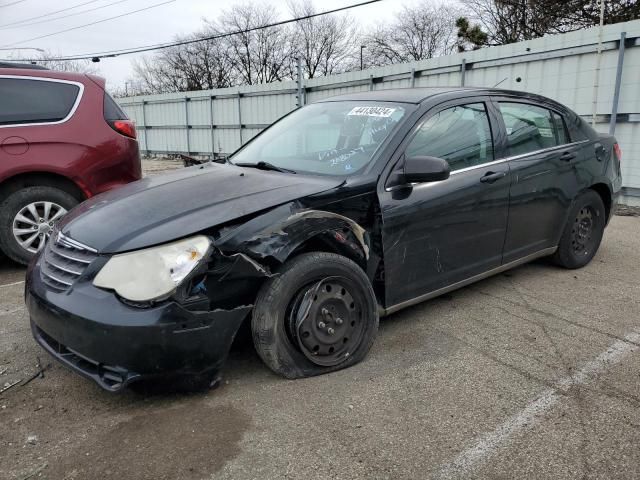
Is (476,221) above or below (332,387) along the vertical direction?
above

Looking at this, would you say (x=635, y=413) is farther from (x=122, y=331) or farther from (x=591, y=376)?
(x=122, y=331)

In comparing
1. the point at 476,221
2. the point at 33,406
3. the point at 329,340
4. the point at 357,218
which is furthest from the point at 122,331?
the point at 476,221

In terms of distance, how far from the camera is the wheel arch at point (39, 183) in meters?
4.59

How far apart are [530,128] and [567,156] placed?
452 millimetres

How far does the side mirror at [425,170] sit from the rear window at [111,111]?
326 cm

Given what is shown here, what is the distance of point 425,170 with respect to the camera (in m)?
2.96

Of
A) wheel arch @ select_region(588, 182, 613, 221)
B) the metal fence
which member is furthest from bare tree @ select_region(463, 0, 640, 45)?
wheel arch @ select_region(588, 182, 613, 221)

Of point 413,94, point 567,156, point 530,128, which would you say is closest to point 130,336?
point 413,94

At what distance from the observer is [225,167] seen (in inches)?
141

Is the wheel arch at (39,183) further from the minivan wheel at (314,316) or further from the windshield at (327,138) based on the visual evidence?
the minivan wheel at (314,316)

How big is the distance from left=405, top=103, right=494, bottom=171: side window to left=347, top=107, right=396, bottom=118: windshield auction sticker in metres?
0.26

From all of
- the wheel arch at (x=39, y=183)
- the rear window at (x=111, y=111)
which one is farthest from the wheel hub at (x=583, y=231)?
the wheel arch at (x=39, y=183)

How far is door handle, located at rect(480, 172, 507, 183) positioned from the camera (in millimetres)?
3502

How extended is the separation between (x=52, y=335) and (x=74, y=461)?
64cm
